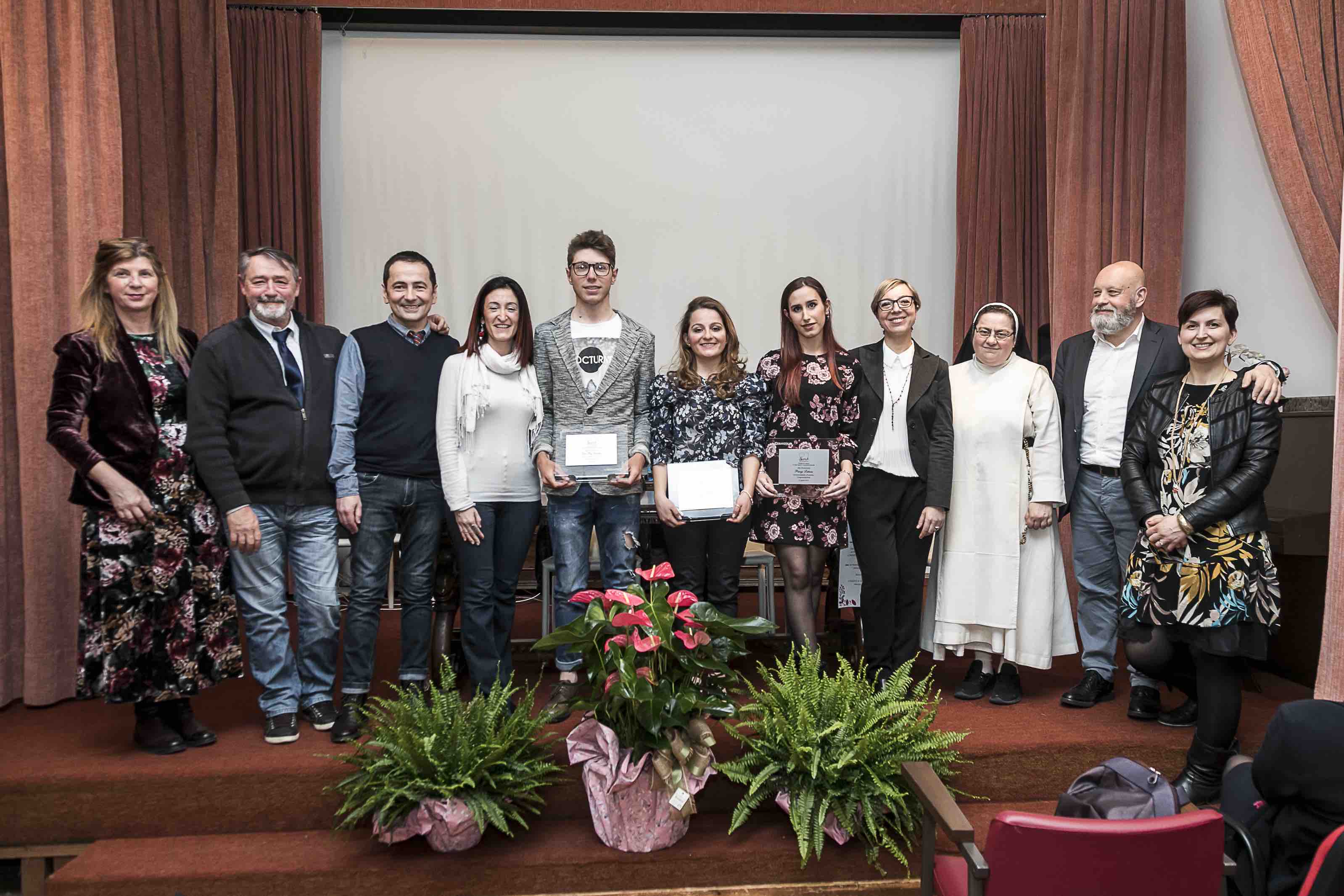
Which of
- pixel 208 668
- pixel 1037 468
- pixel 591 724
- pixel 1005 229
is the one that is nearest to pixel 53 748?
pixel 208 668

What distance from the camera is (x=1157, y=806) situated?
1743 mm

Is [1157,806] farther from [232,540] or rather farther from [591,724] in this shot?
[232,540]

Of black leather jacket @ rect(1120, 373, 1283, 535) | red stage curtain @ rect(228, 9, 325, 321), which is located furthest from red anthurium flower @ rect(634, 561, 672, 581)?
red stage curtain @ rect(228, 9, 325, 321)

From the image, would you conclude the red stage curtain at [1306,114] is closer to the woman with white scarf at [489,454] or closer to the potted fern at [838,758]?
the potted fern at [838,758]

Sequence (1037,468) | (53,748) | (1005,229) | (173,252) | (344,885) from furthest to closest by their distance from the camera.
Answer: (1005,229), (173,252), (1037,468), (53,748), (344,885)

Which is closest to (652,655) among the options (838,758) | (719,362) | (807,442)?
(838,758)

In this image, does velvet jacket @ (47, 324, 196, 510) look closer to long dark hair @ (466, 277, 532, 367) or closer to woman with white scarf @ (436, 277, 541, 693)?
woman with white scarf @ (436, 277, 541, 693)

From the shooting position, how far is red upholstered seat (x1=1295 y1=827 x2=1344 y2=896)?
1.42 metres

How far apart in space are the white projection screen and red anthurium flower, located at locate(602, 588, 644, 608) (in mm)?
3289

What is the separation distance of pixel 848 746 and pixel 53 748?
96.2 inches

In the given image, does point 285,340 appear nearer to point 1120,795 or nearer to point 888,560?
point 888,560

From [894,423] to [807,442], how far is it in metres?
0.33

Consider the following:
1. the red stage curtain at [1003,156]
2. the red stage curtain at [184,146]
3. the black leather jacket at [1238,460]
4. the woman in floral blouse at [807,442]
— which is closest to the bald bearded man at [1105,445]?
the black leather jacket at [1238,460]

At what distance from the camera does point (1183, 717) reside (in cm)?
290
